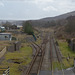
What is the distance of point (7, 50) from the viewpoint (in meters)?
20.0

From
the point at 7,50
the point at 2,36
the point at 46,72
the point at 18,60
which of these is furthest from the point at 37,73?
the point at 2,36

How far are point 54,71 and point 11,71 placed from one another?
3.36 m

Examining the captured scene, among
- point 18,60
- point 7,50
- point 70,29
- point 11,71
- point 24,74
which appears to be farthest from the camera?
point 70,29

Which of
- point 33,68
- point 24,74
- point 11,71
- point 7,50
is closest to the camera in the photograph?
point 24,74

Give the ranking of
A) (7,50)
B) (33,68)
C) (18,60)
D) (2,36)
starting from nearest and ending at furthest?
(33,68) → (18,60) → (7,50) → (2,36)

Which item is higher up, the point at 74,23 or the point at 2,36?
the point at 74,23

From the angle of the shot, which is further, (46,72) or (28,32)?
(28,32)

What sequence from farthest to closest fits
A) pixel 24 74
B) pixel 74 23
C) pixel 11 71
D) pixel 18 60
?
pixel 74 23 < pixel 18 60 < pixel 11 71 < pixel 24 74

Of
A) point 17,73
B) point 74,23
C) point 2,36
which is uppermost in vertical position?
point 74,23

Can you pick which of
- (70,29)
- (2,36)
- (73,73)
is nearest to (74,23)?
(70,29)

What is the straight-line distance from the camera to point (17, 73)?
11211 millimetres

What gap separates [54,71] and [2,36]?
20042mm

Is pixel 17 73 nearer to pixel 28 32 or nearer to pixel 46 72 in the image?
pixel 46 72

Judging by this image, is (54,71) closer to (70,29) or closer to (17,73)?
(17,73)
